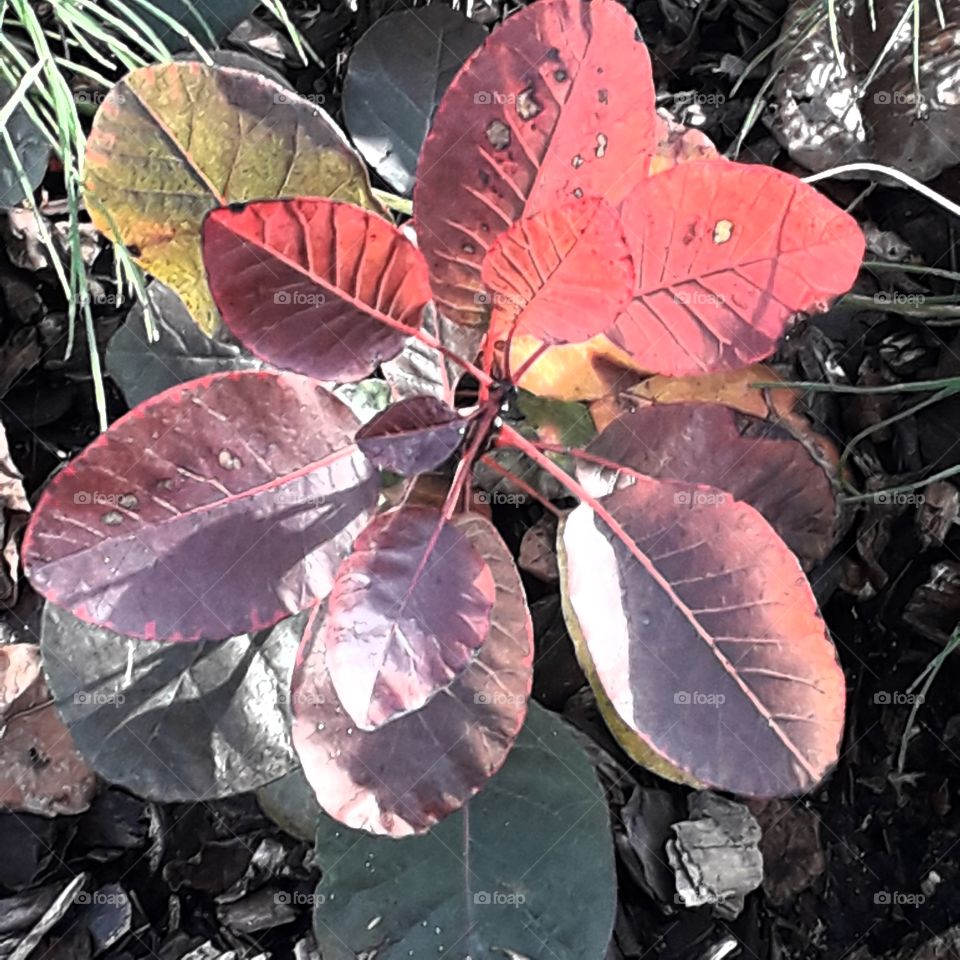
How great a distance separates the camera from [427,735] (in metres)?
0.79

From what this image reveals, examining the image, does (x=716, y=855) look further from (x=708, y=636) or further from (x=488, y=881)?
(x=708, y=636)

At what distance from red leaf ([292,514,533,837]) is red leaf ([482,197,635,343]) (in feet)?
0.63

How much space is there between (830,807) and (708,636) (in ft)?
1.49

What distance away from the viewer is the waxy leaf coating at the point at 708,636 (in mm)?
690

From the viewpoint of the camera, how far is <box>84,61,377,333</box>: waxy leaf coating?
0.78 meters

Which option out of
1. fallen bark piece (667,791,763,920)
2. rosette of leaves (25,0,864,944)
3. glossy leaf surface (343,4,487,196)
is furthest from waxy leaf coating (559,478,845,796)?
glossy leaf surface (343,4,487,196)

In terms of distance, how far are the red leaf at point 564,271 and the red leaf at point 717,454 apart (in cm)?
14

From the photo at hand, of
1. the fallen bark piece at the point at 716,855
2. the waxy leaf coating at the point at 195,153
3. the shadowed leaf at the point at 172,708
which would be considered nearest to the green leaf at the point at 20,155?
the waxy leaf coating at the point at 195,153

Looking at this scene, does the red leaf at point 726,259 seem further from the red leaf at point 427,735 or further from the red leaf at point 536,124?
the red leaf at point 427,735

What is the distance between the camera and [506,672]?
80 cm

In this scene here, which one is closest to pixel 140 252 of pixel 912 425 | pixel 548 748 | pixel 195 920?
pixel 548 748

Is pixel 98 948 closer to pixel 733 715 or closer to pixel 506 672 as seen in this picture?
pixel 506 672

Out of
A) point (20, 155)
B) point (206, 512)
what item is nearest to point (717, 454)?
point (206, 512)

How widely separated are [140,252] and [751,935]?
915mm
